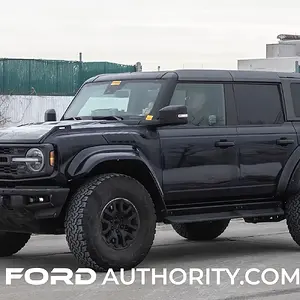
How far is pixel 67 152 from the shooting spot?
8.40 m

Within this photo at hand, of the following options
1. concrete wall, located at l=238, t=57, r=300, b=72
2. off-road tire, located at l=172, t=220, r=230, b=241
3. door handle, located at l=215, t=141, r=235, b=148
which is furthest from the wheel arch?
concrete wall, located at l=238, t=57, r=300, b=72

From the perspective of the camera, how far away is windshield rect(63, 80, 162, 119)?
31.2ft

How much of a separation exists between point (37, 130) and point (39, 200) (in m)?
0.71

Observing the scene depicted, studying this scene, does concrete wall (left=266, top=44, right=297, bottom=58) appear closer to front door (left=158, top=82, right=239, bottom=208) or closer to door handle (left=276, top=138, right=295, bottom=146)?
door handle (left=276, top=138, right=295, bottom=146)

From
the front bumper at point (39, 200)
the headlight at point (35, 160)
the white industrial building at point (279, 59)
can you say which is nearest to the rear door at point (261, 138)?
the front bumper at point (39, 200)

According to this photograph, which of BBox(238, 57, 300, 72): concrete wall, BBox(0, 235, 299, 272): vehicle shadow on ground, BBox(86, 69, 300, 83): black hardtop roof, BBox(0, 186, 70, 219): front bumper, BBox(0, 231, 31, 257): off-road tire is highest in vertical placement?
BBox(238, 57, 300, 72): concrete wall

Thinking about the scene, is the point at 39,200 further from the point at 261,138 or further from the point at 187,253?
the point at 261,138

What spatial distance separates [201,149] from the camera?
9.36 m

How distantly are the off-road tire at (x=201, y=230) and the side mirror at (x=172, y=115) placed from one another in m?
2.37

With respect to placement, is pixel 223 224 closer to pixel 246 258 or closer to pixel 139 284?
pixel 246 258

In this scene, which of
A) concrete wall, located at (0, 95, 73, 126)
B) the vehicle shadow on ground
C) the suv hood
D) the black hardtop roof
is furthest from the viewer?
concrete wall, located at (0, 95, 73, 126)

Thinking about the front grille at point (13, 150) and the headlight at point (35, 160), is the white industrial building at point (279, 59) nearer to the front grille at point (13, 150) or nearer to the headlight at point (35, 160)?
the front grille at point (13, 150)

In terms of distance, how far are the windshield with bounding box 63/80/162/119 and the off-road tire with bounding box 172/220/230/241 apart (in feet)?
6.91

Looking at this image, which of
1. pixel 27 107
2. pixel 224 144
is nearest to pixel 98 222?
pixel 224 144
